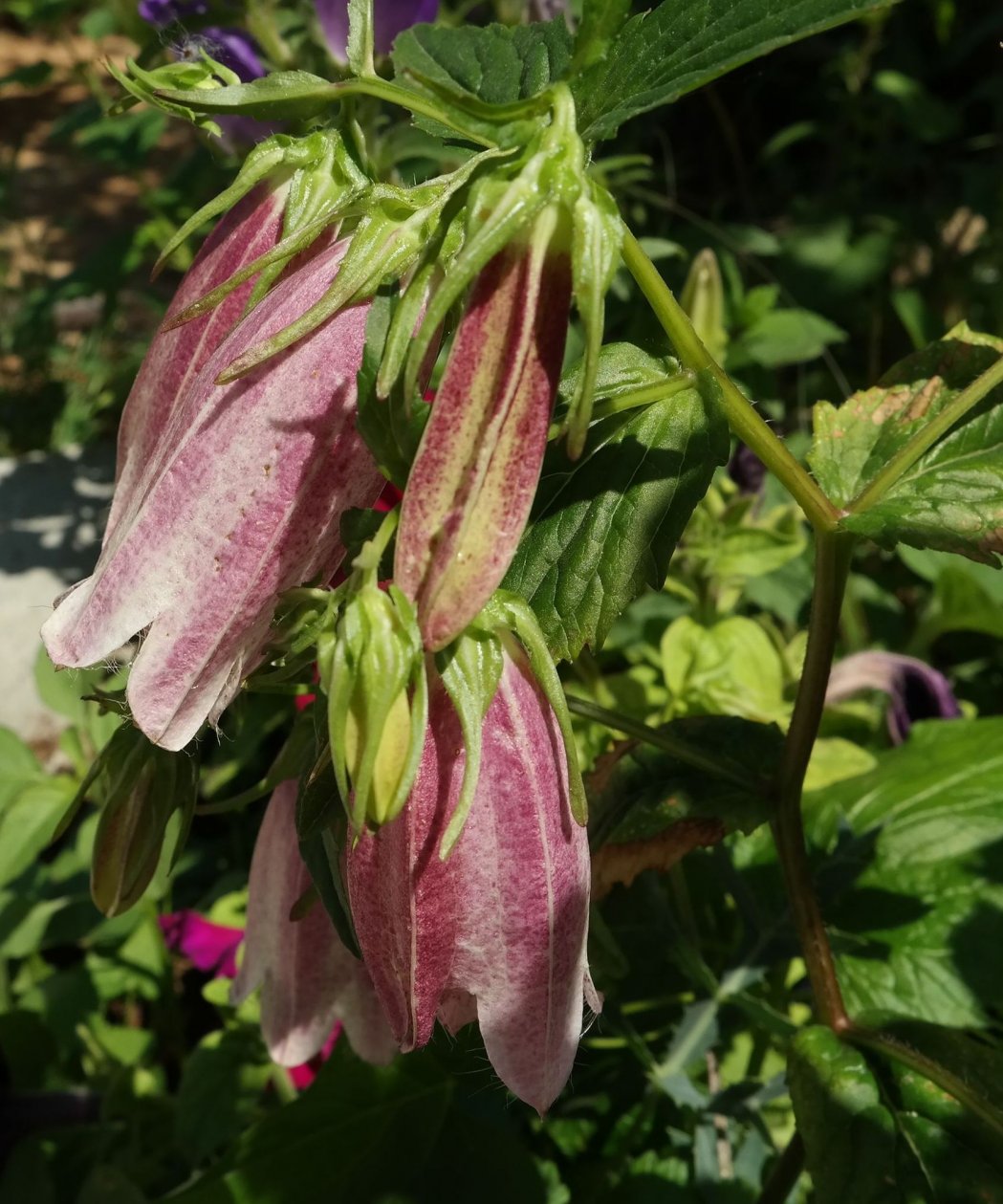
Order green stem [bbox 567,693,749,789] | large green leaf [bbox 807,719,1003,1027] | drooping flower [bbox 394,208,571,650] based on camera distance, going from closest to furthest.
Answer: drooping flower [bbox 394,208,571,650] < green stem [bbox 567,693,749,789] < large green leaf [bbox 807,719,1003,1027]

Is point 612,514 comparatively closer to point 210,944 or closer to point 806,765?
point 806,765

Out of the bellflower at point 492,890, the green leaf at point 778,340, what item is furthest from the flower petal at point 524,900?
the green leaf at point 778,340

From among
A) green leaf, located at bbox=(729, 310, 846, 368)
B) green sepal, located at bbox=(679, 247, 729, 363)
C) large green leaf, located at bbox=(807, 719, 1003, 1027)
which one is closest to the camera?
large green leaf, located at bbox=(807, 719, 1003, 1027)

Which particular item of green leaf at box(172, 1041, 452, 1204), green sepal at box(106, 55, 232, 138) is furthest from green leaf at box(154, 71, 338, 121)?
green leaf at box(172, 1041, 452, 1204)

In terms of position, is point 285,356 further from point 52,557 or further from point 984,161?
point 984,161

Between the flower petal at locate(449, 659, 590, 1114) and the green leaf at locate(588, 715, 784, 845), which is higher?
the flower petal at locate(449, 659, 590, 1114)

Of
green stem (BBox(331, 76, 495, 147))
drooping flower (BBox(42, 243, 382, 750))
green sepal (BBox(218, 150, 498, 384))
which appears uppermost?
green stem (BBox(331, 76, 495, 147))

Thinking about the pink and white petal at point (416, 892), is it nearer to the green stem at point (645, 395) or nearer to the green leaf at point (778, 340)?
the green stem at point (645, 395)

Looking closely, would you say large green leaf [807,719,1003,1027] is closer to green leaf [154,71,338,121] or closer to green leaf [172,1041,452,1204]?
green leaf [172,1041,452,1204]
